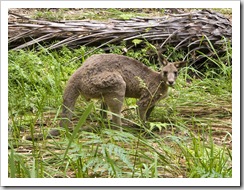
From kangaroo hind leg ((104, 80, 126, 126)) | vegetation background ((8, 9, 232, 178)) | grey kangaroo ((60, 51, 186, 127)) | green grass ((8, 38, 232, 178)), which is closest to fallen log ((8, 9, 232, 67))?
vegetation background ((8, 9, 232, 178))

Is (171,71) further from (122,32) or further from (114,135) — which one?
(114,135)

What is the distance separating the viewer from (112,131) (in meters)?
4.06

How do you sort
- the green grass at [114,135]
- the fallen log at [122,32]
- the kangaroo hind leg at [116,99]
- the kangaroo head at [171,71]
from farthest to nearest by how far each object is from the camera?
the fallen log at [122,32] < the kangaroo head at [171,71] < the kangaroo hind leg at [116,99] < the green grass at [114,135]

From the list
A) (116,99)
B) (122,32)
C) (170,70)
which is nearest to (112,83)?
(116,99)

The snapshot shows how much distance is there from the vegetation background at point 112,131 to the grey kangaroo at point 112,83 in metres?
0.12

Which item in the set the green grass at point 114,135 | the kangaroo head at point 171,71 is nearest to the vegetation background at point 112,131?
the green grass at point 114,135

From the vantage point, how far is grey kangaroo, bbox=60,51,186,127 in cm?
509

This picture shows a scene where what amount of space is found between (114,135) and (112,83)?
4.14ft

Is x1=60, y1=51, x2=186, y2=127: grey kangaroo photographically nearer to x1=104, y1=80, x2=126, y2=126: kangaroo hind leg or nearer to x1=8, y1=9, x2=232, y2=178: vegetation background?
x1=104, y1=80, x2=126, y2=126: kangaroo hind leg

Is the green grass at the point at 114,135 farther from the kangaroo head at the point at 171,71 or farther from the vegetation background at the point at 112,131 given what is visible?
the kangaroo head at the point at 171,71

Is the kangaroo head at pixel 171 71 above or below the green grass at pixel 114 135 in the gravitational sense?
above

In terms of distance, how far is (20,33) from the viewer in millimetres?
6453

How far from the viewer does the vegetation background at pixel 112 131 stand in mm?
3818

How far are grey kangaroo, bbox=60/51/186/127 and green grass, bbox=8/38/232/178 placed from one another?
117 mm
